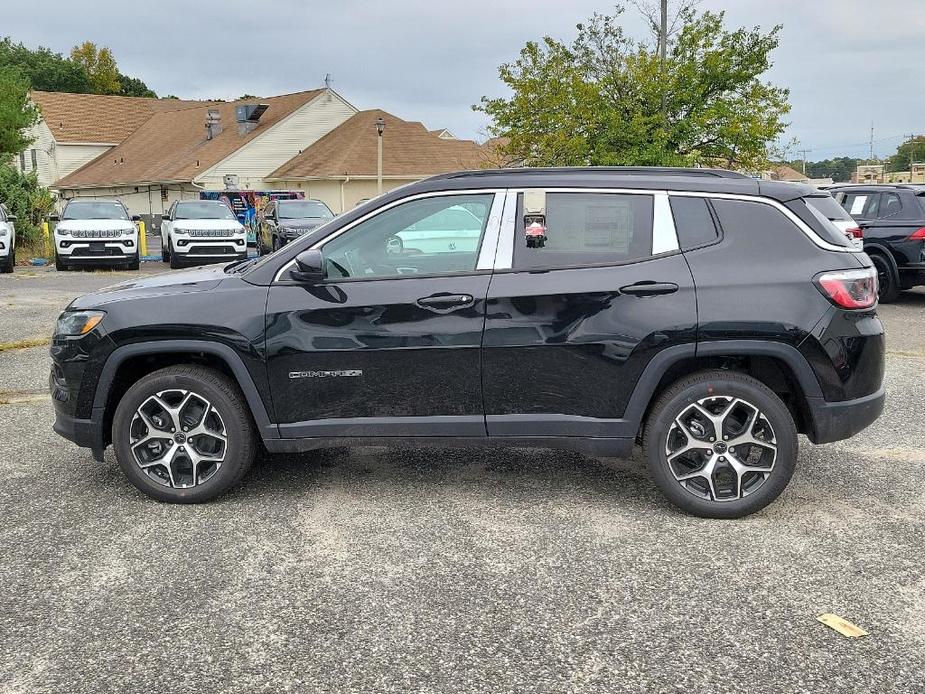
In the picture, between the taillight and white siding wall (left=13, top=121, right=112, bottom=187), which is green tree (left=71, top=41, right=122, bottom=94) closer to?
white siding wall (left=13, top=121, right=112, bottom=187)

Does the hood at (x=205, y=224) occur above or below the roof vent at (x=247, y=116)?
below

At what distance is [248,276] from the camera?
182 inches

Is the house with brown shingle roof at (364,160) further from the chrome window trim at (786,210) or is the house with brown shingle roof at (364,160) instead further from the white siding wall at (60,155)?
the chrome window trim at (786,210)

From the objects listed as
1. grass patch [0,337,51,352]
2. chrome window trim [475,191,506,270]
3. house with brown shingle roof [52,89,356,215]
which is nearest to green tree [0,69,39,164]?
house with brown shingle roof [52,89,356,215]

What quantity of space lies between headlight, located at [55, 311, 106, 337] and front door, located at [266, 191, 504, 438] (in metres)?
0.96

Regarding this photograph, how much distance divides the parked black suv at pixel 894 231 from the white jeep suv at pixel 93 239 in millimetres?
15484

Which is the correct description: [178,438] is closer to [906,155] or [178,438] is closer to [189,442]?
[189,442]

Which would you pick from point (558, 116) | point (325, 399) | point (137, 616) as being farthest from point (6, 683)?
point (558, 116)

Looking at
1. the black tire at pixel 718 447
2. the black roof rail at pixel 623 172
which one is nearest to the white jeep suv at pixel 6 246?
the black roof rail at pixel 623 172

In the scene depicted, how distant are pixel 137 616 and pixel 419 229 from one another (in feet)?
7.66

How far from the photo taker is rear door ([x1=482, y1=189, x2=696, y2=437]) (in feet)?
14.2

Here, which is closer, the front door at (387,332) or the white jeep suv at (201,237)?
the front door at (387,332)

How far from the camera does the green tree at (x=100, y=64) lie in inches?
3073

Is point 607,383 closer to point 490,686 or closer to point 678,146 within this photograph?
point 490,686
